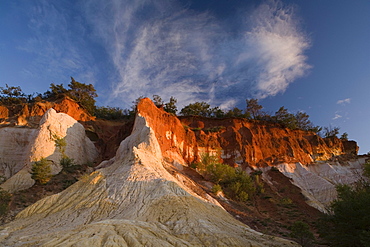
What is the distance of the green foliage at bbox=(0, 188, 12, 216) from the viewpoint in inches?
652

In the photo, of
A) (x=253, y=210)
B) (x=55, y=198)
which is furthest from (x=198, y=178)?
(x=55, y=198)

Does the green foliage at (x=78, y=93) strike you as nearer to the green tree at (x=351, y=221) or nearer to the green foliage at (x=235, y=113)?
the green foliage at (x=235, y=113)

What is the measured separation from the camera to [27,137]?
28609mm

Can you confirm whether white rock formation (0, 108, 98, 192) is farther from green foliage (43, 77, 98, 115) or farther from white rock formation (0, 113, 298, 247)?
green foliage (43, 77, 98, 115)

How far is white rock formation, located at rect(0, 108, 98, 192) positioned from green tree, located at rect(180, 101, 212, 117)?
23.7 metres

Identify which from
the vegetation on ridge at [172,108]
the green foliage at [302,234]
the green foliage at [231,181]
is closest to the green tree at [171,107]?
the vegetation on ridge at [172,108]

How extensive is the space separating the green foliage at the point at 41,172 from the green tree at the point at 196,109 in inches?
1224

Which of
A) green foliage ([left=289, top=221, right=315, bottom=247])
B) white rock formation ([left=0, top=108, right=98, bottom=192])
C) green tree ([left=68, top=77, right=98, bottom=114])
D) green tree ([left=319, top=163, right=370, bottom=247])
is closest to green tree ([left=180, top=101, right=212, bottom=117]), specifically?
green tree ([left=68, top=77, right=98, bottom=114])

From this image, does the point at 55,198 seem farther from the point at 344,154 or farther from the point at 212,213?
the point at 344,154

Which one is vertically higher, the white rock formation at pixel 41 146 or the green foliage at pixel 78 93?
the green foliage at pixel 78 93

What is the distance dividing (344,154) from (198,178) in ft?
112

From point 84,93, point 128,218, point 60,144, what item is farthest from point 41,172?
point 84,93

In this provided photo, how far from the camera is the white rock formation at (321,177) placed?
32.8m

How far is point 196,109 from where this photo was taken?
50.0 m
